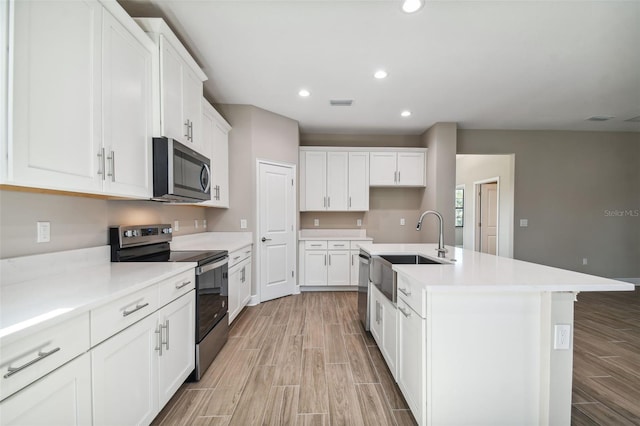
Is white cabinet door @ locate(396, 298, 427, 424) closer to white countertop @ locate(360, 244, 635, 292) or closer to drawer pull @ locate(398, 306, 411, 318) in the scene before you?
drawer pull @ locate(398, 306, 411, 318)

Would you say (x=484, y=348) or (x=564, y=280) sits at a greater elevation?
(x=564, y=280)

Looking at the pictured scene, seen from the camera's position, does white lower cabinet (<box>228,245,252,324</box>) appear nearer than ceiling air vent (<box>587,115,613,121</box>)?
Yes

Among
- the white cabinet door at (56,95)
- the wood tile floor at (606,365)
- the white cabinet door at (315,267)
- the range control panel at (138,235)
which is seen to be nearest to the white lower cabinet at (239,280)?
the range control panel at (138,235)

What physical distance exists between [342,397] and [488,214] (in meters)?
5.78

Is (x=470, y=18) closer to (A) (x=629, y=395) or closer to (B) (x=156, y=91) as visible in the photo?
(B) (x=156, y=91)

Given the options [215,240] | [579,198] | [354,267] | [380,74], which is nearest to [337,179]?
[354,267]

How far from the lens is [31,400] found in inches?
31.7

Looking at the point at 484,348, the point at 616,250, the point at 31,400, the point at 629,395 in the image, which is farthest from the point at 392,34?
the point at 616,250

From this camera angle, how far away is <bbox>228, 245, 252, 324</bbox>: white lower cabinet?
274 cm

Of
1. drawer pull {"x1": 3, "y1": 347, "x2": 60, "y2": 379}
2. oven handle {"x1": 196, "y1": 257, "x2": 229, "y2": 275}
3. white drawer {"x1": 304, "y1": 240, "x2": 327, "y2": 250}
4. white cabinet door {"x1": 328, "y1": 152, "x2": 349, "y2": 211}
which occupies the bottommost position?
white drawer {"x1": 304, "y1": 240, "x2": 327, "y2": 250}

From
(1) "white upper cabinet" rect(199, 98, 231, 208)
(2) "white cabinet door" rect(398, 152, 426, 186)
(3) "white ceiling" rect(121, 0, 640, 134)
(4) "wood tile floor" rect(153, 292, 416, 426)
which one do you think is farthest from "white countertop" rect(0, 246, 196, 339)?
(2) "white cabinet door" rect(398, 152, 426, 186)

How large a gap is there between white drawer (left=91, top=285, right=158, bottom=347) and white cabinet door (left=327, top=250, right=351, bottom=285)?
120 inches

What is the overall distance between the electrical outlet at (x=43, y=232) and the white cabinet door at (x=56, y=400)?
0.81 m

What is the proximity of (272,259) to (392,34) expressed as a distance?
300 centimetres
